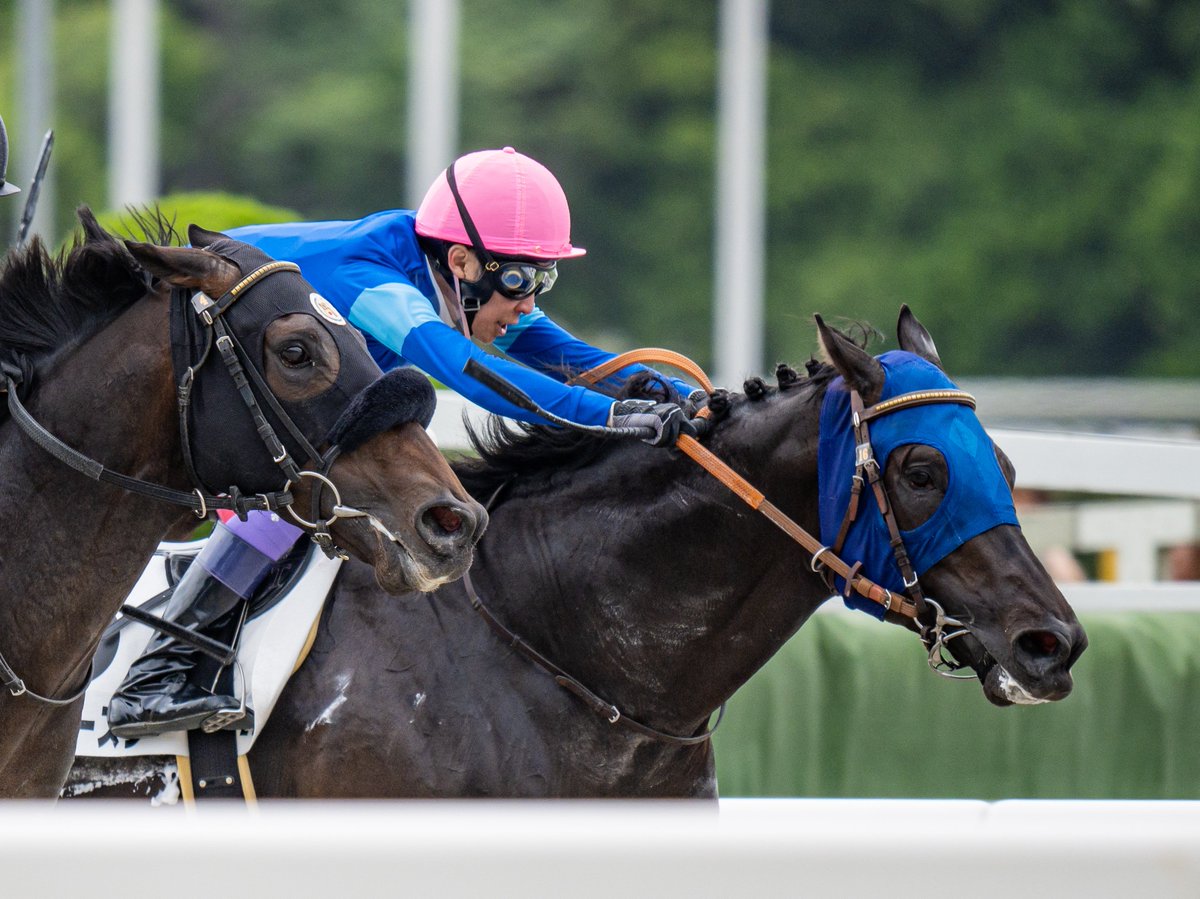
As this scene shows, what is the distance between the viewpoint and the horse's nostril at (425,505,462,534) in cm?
294

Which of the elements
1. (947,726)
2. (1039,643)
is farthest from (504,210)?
(947,726)

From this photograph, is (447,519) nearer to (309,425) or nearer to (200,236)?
(309,425)

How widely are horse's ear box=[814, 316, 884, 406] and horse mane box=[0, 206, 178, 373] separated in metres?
1.46

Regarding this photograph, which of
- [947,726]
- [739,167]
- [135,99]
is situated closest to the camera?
[947,726]

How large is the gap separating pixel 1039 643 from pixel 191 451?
1800 millimetres

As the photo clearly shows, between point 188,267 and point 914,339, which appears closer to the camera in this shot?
point 188,267

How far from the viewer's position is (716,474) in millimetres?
3438

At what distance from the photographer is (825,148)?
854 inches

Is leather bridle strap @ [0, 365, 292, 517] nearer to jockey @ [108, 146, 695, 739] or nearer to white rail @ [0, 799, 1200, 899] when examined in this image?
jockey @ [108, 146, 695, 739]

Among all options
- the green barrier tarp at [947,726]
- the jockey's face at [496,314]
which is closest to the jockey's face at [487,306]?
the jockey's face at [496,314]

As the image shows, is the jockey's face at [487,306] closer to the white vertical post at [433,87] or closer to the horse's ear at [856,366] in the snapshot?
the horse's ear at [856,366]

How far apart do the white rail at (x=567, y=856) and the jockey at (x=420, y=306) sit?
77.4 inches

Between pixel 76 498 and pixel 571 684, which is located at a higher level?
pixel 76 498

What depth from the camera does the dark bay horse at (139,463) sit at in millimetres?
2930
